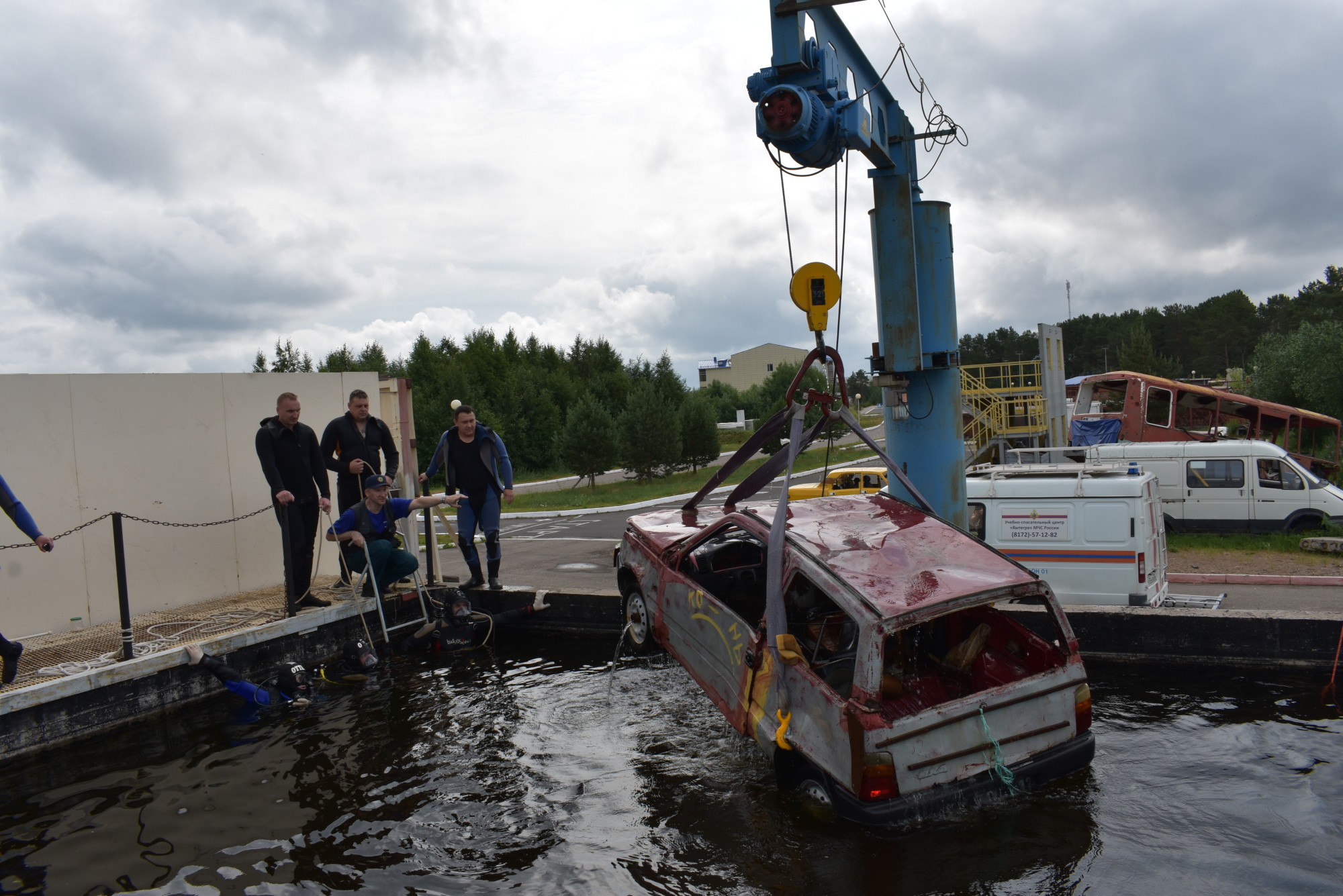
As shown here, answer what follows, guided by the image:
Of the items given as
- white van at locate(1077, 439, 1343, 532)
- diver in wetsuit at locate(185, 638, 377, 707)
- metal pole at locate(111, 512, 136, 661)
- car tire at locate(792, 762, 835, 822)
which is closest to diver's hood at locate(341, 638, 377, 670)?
diver in wetsuit at locate(185, 638, 377, 707)

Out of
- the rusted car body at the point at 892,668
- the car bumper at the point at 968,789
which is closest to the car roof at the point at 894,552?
the rusted car body at the point at 892,668

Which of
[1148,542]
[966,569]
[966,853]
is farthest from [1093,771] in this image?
[1148,542]

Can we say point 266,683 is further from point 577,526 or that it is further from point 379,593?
point 577,526

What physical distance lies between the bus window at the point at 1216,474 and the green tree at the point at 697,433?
75.7 ft

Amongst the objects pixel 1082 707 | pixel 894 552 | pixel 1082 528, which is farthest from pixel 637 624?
pixel 1082 528

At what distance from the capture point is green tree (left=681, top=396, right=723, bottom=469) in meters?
36.2

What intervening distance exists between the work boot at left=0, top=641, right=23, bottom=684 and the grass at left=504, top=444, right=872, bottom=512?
17038 millimetres

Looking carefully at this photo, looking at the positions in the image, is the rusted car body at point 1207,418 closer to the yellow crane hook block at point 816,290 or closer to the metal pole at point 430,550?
the yellow crane hook block at point 816,290

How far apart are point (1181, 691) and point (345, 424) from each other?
309 inches

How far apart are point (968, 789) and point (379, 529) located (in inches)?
241

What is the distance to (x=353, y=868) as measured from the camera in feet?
14.3

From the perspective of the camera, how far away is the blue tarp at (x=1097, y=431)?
18852 mm

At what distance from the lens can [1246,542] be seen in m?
13.3

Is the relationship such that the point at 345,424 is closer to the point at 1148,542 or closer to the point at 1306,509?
the point at 1148,542
